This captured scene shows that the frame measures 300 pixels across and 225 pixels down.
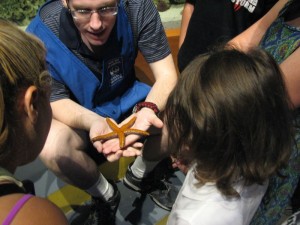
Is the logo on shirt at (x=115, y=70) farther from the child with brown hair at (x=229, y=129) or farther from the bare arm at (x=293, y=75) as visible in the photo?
the bare arm at (x=293, y=75)

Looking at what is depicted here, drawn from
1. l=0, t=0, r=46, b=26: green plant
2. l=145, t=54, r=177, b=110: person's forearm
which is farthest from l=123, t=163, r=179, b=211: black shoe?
l=0, t=0, r=46, b=26: green plant

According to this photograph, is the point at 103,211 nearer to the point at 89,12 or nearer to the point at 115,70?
the point at 115,70

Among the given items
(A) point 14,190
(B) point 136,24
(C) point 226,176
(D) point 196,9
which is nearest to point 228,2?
(D) point 196,9

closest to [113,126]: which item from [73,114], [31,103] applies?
[73,114]

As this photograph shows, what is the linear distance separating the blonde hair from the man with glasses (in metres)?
0.84

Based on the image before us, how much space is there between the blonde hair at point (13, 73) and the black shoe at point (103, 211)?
1275mm

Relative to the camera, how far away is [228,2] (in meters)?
2.31

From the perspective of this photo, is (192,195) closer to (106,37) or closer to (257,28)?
(257,28)

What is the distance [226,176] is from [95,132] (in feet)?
3.20

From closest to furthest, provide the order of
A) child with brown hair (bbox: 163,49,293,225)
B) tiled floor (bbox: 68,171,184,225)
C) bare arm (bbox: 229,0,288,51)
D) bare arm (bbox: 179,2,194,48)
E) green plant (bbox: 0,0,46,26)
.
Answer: child with brown hair (bbox: 163,49,293,225) → bare arm (bbox: 229,0,288,51) → tiled floor (bbox: 68,171,184,225) → bare arm (bbox: 179,2,194,48) → green plant (bbox: 0,0,46,26)

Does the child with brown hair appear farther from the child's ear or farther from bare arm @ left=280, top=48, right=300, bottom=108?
the child's ear

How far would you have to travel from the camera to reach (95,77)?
2393 millimetres

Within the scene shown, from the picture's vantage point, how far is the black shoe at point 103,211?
2456mm

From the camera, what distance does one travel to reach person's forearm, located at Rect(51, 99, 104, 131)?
2305 millimetres
